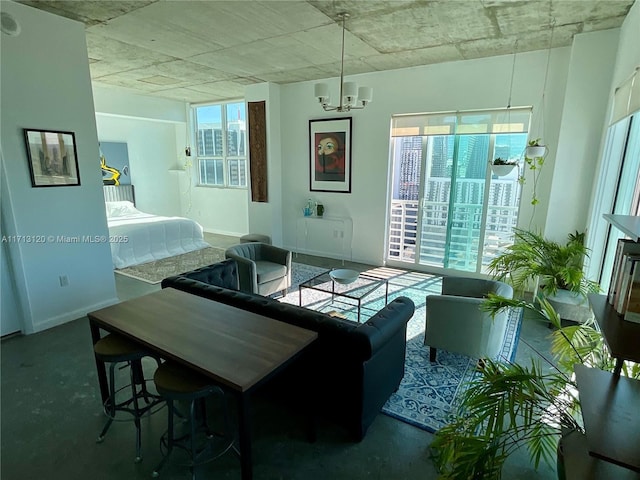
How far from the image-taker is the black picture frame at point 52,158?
318 cm

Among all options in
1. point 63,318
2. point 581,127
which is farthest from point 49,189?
point 581,127

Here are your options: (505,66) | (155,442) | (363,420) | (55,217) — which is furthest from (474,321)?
(55,217)

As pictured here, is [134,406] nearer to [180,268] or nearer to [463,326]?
[463,326]

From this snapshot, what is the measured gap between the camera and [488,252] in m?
4.82

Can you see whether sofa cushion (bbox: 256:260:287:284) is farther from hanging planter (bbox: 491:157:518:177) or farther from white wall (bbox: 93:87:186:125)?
white wall (bbox: 93:87:186:125)

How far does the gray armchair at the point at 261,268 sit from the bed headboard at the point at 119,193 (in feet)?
15.3

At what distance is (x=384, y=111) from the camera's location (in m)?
5.19

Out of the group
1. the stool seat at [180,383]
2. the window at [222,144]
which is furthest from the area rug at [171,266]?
the stool seat at [180,383]

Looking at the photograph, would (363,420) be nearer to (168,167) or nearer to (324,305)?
(324,305)

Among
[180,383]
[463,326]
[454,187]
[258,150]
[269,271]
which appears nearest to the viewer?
[180,383]

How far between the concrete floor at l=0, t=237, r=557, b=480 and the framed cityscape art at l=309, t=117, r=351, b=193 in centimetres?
407

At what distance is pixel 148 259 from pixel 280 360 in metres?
4.99

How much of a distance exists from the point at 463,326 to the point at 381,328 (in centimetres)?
104

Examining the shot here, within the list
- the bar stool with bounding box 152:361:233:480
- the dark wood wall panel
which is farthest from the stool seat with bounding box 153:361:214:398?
the dark wood wall panel
